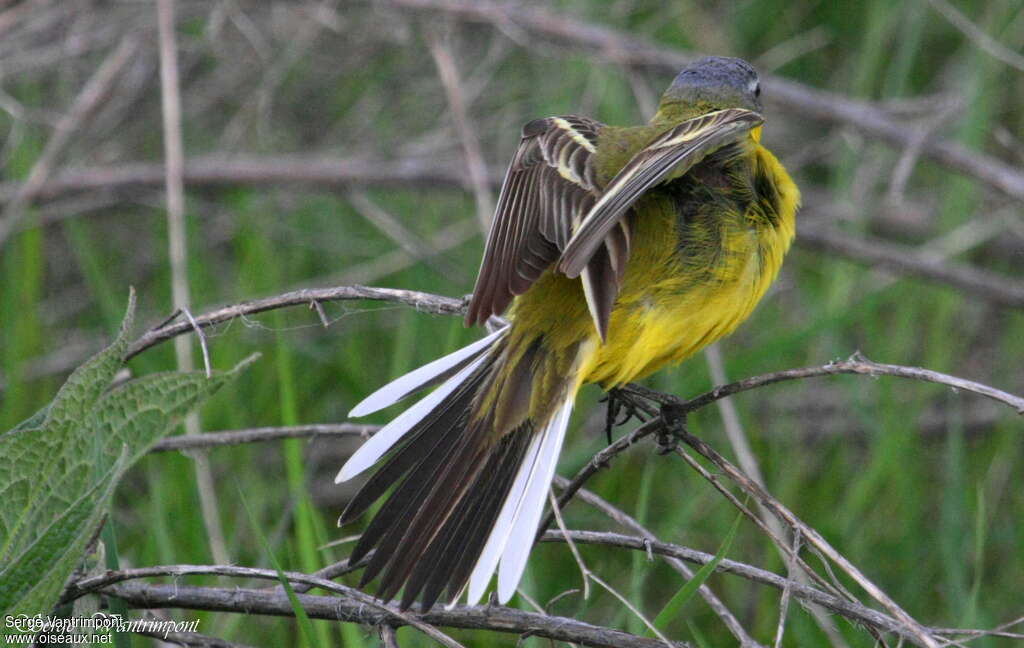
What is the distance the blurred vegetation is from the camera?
412 cm

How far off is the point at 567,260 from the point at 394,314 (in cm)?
325

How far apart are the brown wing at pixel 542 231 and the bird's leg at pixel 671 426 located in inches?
11.8

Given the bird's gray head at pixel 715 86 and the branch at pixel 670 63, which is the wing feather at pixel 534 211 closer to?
the bird's gray head at pixel 715 86

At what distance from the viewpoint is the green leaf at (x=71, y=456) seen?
2.10m

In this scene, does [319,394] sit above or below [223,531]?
above

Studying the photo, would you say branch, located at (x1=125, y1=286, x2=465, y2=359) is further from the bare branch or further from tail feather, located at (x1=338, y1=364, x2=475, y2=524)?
the bare branch

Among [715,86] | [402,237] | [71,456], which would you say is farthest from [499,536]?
[402,237]

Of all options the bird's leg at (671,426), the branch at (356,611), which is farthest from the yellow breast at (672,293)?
the branch at (356,611)

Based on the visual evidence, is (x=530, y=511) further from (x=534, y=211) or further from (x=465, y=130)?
(x=465, y=130)

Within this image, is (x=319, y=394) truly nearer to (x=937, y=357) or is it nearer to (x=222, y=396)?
(x=222, y=396)

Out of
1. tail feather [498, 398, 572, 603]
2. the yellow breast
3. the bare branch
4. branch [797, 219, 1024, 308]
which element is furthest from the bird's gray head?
tail feather [498, 398, 572, 603]

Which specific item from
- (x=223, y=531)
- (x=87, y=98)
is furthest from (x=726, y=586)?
(x=87, y=98)

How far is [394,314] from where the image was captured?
558cm

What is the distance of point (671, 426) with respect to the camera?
8.80 ft
